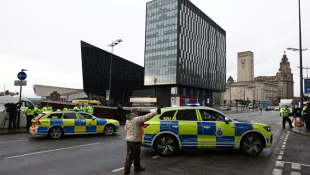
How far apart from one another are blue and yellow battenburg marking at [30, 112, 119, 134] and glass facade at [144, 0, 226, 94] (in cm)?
4676

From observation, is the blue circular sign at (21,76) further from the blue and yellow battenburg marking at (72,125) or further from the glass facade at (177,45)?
the glass facade at (177,45)

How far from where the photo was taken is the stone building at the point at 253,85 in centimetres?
16025

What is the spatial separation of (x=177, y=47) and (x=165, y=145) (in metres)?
52.1

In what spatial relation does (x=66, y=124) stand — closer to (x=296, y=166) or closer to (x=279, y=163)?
(x=279, y=163)

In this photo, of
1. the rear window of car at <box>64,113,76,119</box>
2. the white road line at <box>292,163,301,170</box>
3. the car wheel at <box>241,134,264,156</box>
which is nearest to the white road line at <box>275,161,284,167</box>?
the white road line at <box>292,163,301,170</box>

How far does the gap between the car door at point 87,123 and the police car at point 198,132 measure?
524 cm

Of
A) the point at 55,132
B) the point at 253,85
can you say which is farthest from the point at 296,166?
the point at 253,85

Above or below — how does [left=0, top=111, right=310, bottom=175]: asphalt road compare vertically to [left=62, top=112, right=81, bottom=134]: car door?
below

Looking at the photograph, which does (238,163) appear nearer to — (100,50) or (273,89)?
(100,50)

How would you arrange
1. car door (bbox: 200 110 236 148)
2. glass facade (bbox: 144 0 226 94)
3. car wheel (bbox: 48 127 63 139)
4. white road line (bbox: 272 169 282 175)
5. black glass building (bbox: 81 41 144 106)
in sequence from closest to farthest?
white road line (bbox: 272 169 282 175) → car door (bbox: 200 110 236 148) → car wheel (bbox: 48 127 63 139) → glass facade (bbox: 144 0 226 94) → black glass building (bbox: 81 41 144 106)

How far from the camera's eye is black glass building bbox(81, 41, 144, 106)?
66.1 meters

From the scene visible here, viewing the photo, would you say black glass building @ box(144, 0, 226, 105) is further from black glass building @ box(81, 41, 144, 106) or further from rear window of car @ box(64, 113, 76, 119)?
rear window of car @ box(64, 113, 76, 119)

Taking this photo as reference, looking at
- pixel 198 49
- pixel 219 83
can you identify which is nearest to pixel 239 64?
pixel 219 83

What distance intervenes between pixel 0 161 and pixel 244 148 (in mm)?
7478
